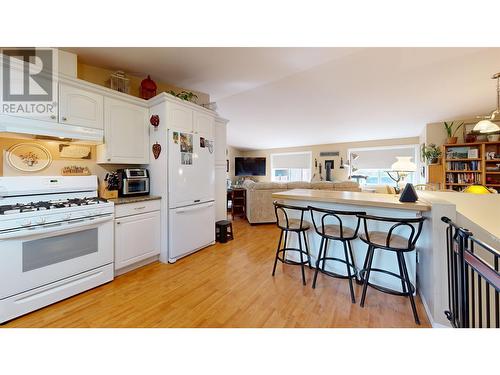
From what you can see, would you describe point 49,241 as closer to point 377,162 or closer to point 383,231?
point 383,231

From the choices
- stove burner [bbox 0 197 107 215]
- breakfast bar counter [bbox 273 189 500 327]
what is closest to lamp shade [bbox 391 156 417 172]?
breakfast bar counter [bbox 273 189 500 327]

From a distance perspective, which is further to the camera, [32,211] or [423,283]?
[423,283]

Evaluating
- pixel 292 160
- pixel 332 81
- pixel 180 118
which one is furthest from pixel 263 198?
pixel 292 160

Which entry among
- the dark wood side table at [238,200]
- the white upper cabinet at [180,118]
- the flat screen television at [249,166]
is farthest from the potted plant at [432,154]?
the white upper cabinet at [180,118]

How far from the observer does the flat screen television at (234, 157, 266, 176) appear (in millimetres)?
8570

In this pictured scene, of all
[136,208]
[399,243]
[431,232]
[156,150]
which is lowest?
[399,243]

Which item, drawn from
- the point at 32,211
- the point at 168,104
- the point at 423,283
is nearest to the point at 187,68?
the point at 168,104

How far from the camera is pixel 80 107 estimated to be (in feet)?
7.02

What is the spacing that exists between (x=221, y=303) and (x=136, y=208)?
1.51 meters

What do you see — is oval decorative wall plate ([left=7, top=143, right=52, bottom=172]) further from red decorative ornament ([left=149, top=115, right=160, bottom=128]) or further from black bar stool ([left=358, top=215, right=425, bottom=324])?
black bar stool ([left=358, top=215, right=425, bottom=324])

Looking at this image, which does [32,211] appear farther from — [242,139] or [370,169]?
[370,169]

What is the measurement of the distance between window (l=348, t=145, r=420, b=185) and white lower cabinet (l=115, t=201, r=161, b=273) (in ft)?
22.5
